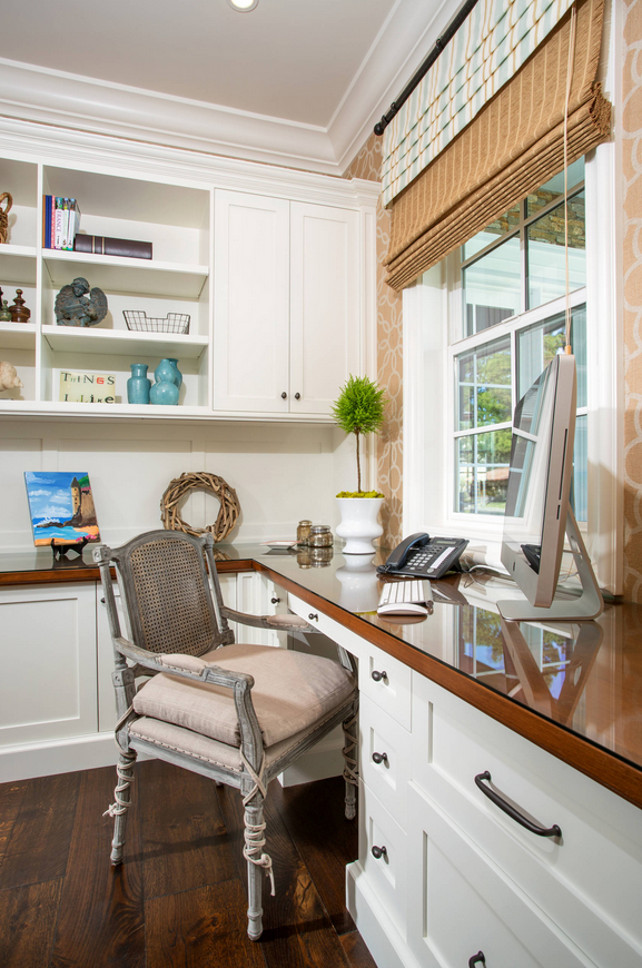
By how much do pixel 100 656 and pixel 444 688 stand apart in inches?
66.2

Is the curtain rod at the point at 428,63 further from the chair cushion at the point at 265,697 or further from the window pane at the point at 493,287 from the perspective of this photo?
the chair cushion at the point at 265,697

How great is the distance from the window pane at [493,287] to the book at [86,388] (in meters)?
1.58

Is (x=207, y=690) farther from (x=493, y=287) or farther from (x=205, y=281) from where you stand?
(x=205, y=281)

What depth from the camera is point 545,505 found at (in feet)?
2.92

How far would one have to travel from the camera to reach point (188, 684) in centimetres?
150

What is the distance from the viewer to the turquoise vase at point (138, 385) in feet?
8.05

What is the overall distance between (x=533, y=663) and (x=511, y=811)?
0.68 ft

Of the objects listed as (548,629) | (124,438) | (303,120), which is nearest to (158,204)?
(303,120)

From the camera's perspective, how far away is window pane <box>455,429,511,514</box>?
78.0 inches

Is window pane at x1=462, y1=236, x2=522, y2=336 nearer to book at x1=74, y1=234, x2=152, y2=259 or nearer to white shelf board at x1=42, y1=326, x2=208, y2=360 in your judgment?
white shelf board at x1=42, y1=326, x2=208, y2=360

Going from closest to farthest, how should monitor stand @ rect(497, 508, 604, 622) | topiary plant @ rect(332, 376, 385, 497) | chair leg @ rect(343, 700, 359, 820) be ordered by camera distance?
monitor stand @ rect(497, 508, 604, 622)
chair leg @ rect(343, 700, 359, 820)
topiary plant @ rect(332, 376, 385, 497)

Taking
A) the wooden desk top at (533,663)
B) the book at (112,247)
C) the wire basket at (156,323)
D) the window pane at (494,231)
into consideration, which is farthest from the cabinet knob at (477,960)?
the book at (112,247)

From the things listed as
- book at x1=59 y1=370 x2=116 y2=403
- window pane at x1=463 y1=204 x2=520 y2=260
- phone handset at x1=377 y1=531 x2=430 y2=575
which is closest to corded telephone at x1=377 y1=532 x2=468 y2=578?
phone handset at x1=377 y1=531 x2=430 y2=575

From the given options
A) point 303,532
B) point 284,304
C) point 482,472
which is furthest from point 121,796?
point 284,304
